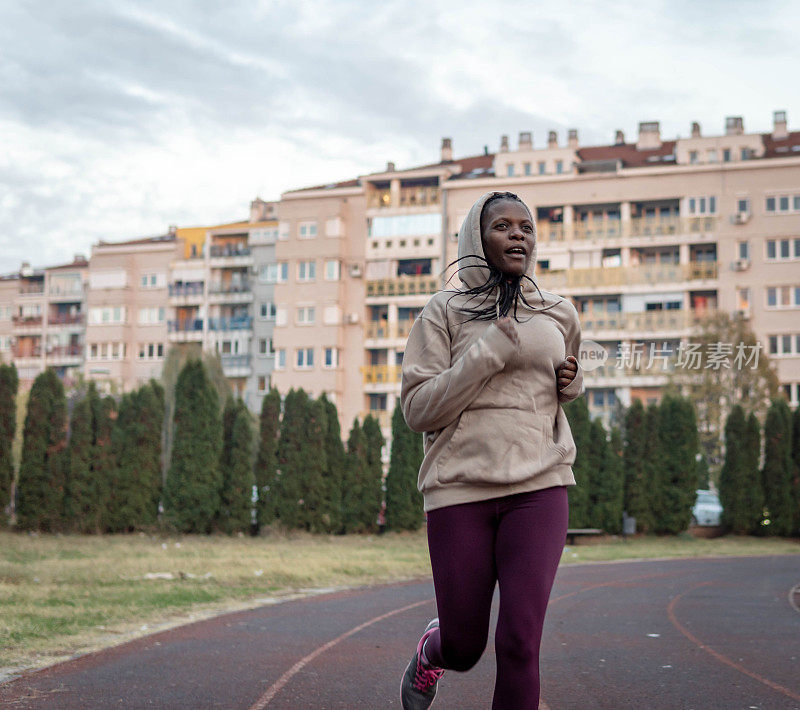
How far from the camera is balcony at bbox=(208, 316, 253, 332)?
79.8m

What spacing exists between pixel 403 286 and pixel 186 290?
20429mm

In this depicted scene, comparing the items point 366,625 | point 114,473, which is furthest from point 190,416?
point 366,625

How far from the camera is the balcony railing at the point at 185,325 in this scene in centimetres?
8144

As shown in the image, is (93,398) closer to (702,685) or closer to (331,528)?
(331,528)

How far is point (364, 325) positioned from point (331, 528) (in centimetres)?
4128

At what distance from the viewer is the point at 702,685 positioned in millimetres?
7145

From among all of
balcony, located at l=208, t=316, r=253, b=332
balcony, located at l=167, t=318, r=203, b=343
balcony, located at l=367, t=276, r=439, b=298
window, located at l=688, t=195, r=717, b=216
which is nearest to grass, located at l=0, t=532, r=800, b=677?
window, located at l=688, t=195, r=717, b=216

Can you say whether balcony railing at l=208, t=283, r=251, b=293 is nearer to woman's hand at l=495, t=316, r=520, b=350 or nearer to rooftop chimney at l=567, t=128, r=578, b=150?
rooftop chimney at l=567, t=128, r=578, b=150

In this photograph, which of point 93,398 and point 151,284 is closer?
point 93,398

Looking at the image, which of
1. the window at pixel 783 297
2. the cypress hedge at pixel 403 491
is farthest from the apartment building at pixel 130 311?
the cypress hedge at pixel 403 491

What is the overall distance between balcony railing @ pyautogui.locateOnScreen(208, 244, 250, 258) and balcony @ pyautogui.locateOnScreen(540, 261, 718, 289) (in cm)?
2519

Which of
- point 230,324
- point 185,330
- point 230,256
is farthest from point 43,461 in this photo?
point 230,256

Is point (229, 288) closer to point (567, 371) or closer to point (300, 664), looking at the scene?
point (300, 664)

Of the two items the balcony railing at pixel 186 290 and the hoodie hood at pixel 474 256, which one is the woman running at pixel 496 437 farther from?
the balcony railing at pixel 186 290
